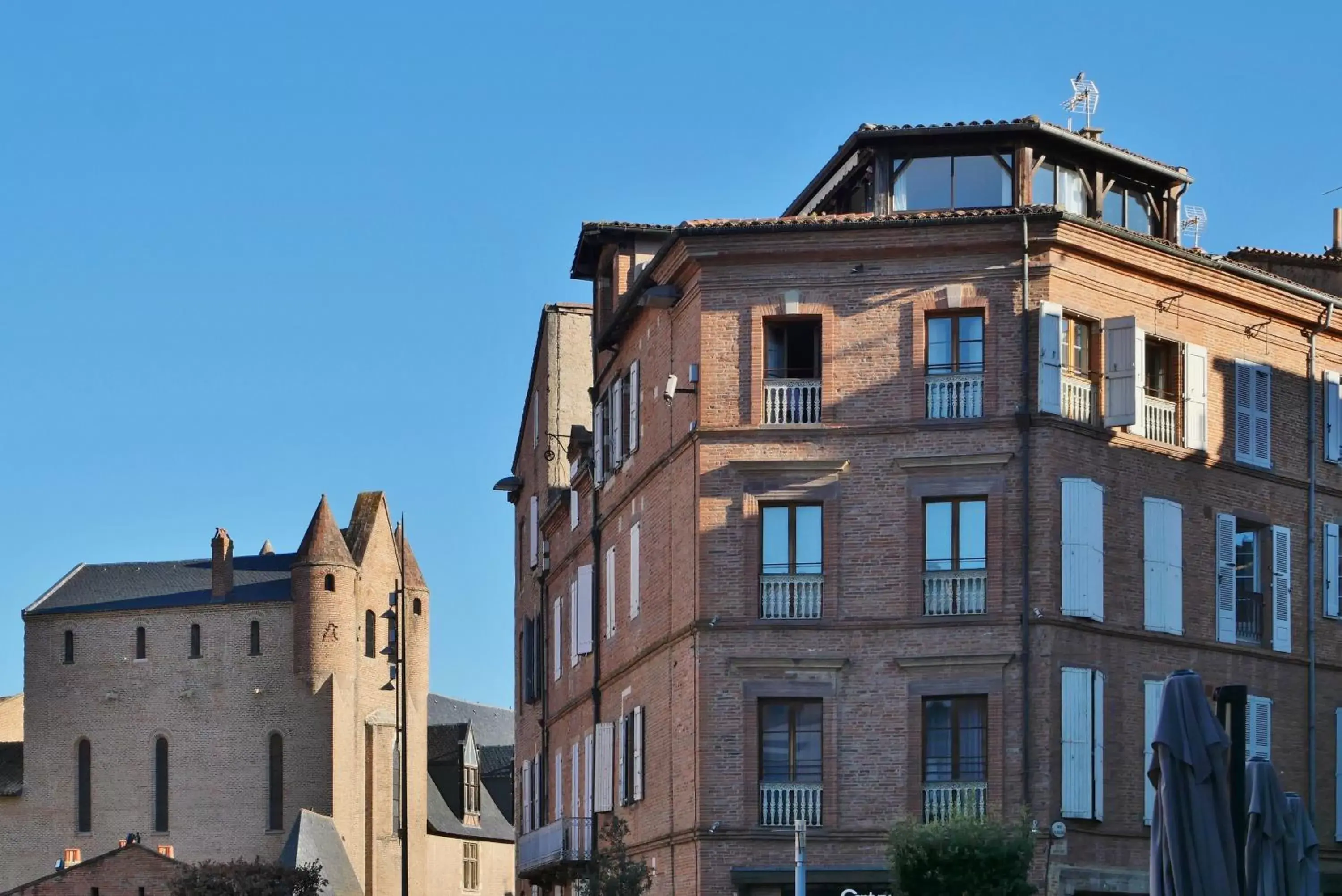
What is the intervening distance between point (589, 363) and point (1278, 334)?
65.1ft

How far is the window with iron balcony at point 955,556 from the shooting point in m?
33.1

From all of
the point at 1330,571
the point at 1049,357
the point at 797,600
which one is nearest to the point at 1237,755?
the point at 1049,357

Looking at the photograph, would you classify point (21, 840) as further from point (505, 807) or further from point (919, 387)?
point (919, 387)

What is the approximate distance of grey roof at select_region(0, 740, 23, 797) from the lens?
292 ft

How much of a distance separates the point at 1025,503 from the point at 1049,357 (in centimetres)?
223

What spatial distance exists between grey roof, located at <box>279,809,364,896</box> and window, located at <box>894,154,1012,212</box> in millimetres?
43175

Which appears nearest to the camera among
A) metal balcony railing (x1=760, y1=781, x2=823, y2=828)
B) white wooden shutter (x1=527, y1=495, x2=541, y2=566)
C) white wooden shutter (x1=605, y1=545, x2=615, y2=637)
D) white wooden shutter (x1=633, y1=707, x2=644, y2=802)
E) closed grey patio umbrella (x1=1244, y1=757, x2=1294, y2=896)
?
closed grey patio umbrella (x1=1244, y1=757, x2=1294, y2=896)

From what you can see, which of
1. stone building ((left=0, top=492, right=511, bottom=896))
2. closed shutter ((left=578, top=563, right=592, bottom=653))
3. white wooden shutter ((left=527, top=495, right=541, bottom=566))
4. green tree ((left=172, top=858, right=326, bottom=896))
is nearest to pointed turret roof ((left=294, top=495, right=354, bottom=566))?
stone building ((left=0, top=492, right=511, bottom=896))

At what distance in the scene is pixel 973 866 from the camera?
30.0 metres

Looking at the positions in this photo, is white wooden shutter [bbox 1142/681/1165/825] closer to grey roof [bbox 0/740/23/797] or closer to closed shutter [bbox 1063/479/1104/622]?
closed shutter [bbox 1063/479/1104/622]

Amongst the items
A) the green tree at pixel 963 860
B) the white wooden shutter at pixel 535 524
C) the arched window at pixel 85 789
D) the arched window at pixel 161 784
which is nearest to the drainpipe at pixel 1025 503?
the green tree at pixel 963 860

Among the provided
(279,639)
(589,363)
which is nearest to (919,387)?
(589,363)

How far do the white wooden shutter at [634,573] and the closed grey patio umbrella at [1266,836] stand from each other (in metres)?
17.7

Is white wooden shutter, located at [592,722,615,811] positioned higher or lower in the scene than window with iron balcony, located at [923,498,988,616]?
lower
